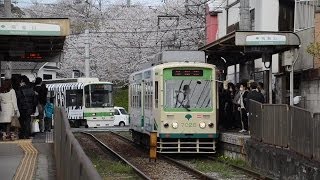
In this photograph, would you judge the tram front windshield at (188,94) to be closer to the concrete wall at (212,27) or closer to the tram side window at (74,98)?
the concrete wall at (212,27)

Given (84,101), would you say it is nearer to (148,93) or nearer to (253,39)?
(148,93)

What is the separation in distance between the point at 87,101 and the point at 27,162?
28.3 metres

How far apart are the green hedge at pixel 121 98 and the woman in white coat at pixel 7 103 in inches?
1951

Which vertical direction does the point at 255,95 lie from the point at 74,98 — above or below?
above

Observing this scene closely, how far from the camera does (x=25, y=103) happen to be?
17.4 m

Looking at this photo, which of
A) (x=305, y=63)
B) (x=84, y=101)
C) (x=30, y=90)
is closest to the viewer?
(x=30, y=90)

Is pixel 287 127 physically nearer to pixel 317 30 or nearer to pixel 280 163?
pixel 280 163

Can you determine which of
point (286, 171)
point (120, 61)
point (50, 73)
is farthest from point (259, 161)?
point (120, 61)

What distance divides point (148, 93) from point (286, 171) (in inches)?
317

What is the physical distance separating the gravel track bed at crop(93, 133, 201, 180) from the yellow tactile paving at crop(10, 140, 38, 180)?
301 centimetres

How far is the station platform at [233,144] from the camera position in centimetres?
1830

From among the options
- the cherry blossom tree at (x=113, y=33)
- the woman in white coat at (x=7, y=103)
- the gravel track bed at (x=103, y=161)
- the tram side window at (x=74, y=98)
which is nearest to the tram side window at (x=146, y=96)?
the gravel track bed at (x=103, y=161)

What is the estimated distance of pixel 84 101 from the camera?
1650 inches

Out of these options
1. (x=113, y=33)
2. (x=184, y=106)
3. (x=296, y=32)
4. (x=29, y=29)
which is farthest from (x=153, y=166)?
(x=113, y=33)
